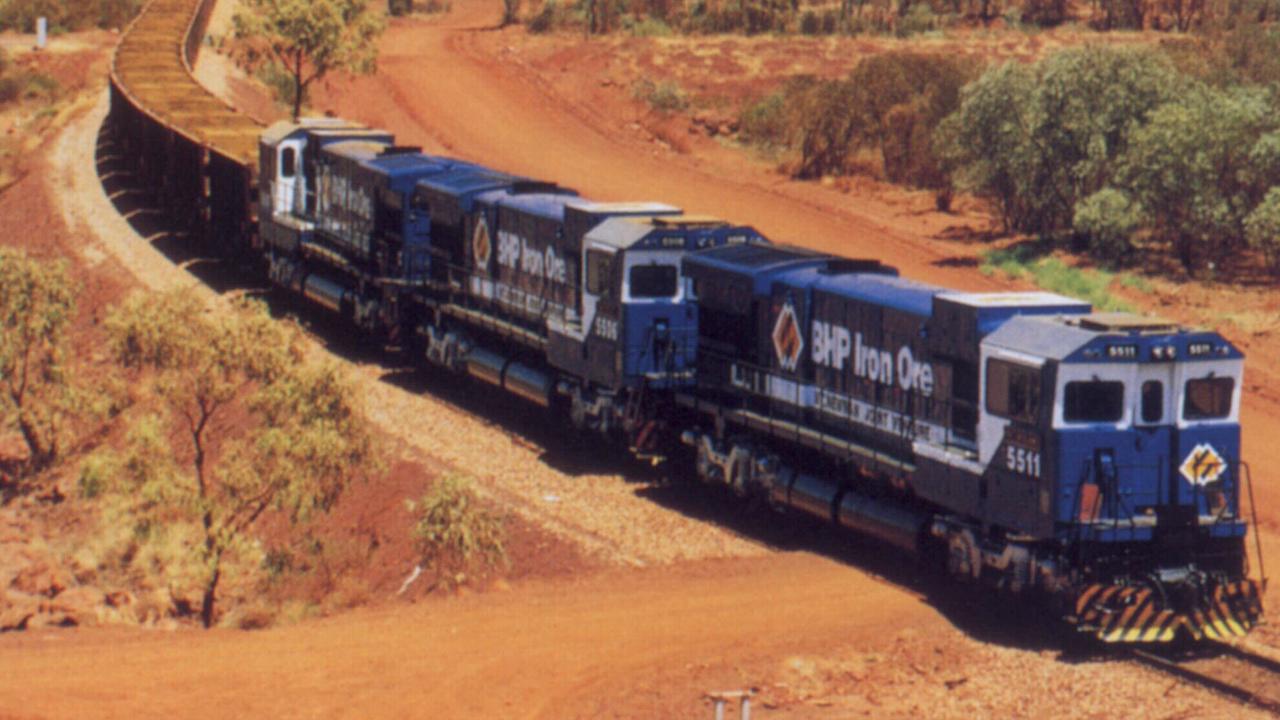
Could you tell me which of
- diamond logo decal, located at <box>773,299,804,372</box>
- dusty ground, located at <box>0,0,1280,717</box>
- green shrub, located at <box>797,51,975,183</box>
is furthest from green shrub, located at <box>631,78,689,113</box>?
diamond logo decal, located at <box>773,299,804,372</box>

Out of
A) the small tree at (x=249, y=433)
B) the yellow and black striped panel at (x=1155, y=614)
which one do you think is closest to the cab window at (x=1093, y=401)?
the yellow and black striped panel at (x=1155, y=614)

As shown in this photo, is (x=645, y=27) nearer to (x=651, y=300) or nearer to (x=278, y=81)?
(x=278, y=81)

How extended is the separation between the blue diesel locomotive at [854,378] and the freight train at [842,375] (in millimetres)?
35

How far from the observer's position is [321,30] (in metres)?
56.8

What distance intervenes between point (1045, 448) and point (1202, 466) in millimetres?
1915

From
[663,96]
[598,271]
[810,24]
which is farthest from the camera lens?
[810,24]

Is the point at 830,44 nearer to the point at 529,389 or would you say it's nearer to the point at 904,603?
the point at 529,389

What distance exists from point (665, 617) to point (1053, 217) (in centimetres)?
2947

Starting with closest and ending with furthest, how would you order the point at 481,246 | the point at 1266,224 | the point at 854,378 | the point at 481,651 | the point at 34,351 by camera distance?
the point at 481,651 → the point at 854,378 → the point at 481,246 → the point at 34,351 → the point at 1266,224

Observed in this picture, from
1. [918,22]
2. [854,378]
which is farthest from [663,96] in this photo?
[854,378]

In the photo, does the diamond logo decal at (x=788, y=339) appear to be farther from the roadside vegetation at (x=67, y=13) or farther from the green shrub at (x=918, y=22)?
the roadside vegetation at (x=67, y=13)

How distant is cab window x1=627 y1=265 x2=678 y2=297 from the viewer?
1167 inches

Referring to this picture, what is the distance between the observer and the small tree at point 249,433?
27.1 m

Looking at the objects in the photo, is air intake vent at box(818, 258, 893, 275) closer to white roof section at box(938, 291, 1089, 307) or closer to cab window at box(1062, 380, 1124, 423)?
white roof section at box(938, 291, 1089, 307)
